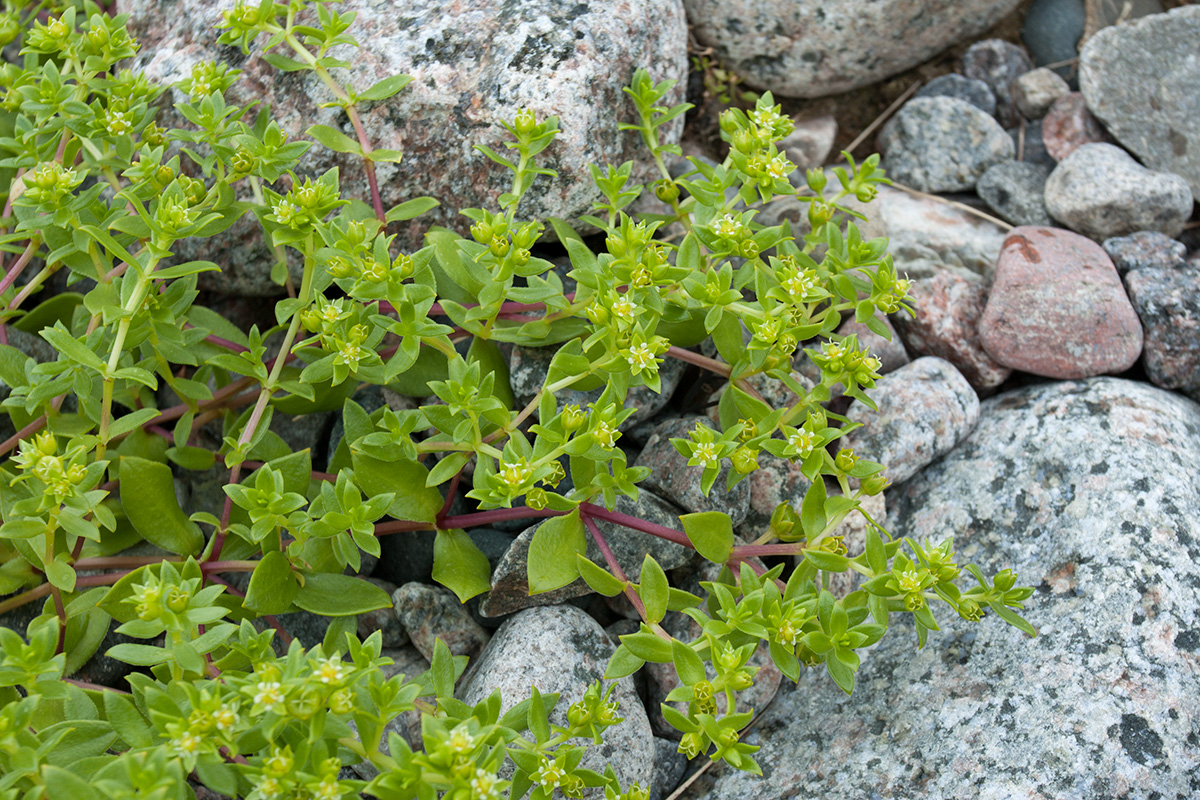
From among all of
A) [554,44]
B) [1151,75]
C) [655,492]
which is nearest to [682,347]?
[655,492]

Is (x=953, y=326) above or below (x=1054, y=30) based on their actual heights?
below

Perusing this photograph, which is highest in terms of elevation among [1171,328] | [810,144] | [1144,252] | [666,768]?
[810,144]

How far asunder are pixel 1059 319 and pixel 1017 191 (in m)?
1.02

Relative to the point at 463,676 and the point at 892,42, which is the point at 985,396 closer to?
the point at 892,42

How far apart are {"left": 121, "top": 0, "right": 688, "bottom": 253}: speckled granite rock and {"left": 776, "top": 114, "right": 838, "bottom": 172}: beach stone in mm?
1196

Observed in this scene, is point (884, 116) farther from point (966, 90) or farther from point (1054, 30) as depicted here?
point (1054, 30)

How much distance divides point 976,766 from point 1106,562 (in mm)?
920

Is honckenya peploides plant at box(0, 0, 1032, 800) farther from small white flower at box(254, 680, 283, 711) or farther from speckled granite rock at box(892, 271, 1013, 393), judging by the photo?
speckled granite rock at box(892, 271, 1013, 393)

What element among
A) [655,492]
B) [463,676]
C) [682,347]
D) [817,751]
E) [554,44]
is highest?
[554,44]

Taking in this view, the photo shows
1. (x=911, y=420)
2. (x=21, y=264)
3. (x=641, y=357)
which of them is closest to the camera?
(x=641, y=357)

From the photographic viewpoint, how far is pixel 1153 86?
4.75 metres

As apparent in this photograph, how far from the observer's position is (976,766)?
3014 mm

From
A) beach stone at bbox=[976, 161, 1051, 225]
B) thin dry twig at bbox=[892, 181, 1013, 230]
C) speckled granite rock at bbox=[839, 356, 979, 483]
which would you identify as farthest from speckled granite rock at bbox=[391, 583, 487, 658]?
beach stone at bbox=[976, 161, 1051, 225]

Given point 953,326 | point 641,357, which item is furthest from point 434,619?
point 953,326
